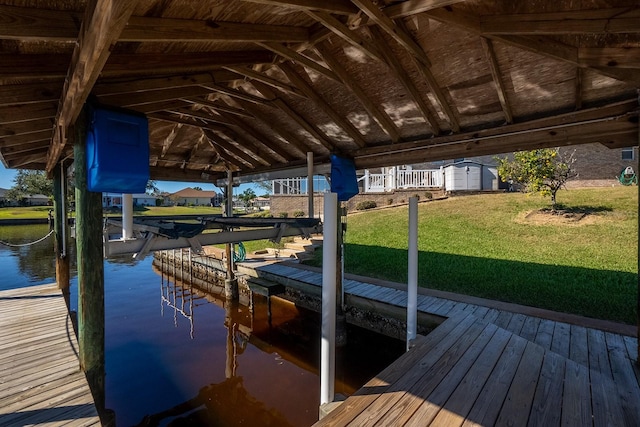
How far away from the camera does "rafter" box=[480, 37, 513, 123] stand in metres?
3.07

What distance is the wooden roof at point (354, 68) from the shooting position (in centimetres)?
224

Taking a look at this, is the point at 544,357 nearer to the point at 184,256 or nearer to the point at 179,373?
the point at 179,373

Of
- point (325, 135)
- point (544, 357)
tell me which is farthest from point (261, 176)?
point (544, 357)

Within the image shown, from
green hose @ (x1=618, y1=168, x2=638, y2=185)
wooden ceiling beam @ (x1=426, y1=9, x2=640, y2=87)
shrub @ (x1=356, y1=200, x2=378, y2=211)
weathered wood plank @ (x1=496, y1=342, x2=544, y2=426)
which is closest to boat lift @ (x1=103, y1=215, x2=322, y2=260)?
weathered wood plank @ (x1=496, y1=342, x2=544, y2=426)

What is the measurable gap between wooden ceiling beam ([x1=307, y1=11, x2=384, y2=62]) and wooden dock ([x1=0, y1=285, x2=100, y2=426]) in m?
4.28

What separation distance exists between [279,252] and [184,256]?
4837 millimetres

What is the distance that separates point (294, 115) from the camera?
5176 millimetres

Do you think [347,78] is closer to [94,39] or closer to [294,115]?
[294,115]

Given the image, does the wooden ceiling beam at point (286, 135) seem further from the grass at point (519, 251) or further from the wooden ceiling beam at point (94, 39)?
the grass at point (519, 251)

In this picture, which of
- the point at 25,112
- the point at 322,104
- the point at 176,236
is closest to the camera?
the point at 25,112

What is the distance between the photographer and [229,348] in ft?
23.9

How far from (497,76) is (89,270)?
512cm

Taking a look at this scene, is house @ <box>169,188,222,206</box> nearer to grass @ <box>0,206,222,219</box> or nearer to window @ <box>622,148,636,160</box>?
grass @ <box>0,206,222,219</box>

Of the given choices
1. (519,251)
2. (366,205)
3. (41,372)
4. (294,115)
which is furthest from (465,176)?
(41,372)
